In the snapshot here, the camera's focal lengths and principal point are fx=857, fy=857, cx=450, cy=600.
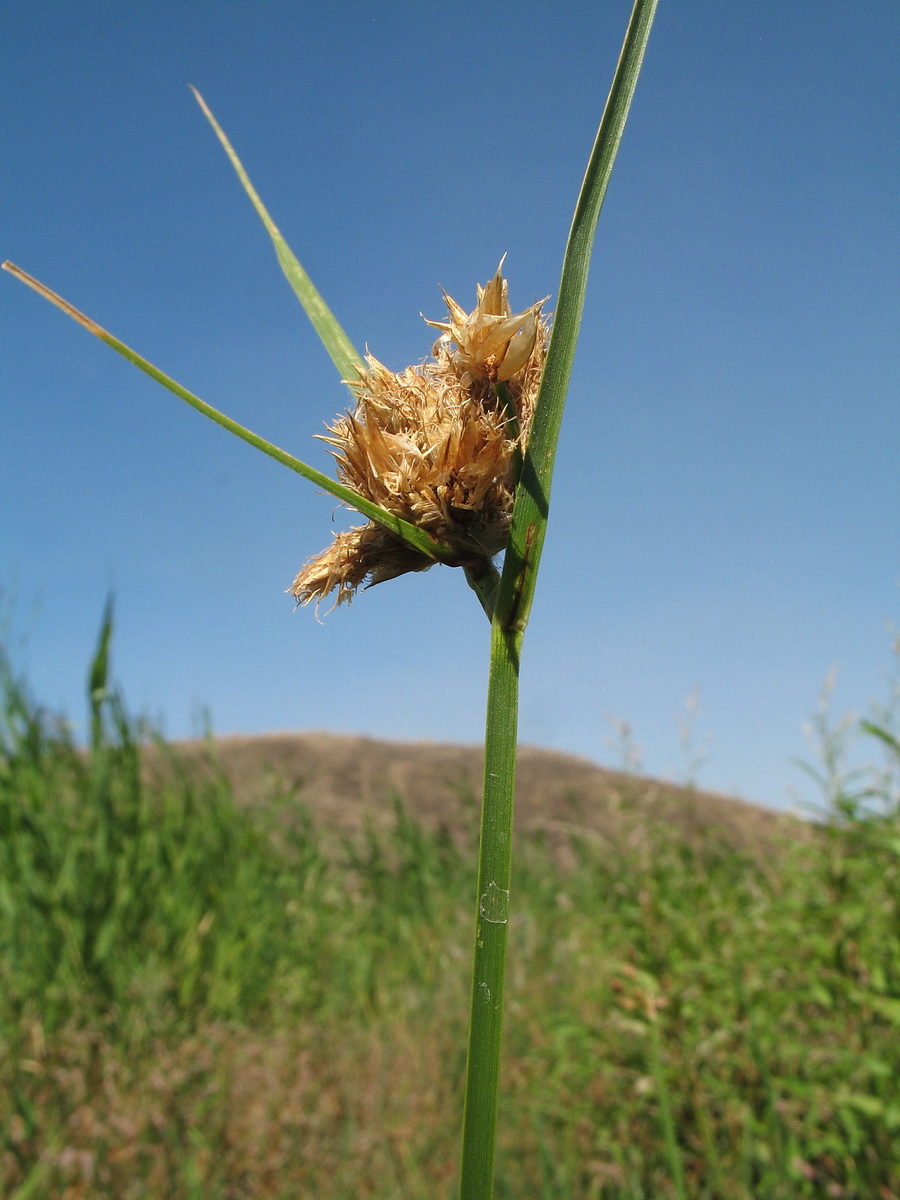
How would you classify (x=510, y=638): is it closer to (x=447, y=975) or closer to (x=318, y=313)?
(x=318, y=313)

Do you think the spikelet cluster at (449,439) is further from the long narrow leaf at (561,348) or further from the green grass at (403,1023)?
the green grass at (403,1023)

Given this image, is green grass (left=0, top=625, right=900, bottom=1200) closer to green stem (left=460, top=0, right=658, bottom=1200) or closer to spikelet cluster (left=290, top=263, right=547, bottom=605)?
green stem (left=460, top=0, right=658, bottom=1200)

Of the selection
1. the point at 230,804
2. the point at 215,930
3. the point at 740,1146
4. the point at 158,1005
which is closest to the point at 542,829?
A: the point at 230,804

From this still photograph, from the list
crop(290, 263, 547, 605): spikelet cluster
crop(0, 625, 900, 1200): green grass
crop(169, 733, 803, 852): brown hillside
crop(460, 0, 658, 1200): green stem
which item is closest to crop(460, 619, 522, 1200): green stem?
crop(460, 0, 658, 1200): green stem

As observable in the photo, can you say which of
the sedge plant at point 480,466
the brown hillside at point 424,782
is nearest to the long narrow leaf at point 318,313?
the sedge plant at point 480,466

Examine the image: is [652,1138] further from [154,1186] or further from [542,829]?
[542,829]
